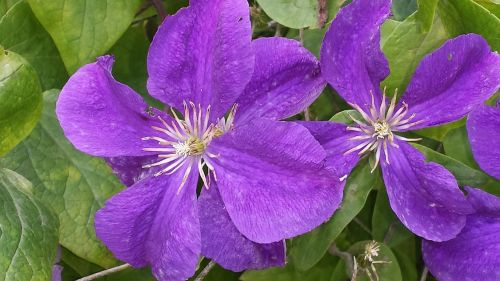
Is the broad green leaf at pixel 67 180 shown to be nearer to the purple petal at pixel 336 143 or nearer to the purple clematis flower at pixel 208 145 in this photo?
the purple clematis flower at pixel 208 145

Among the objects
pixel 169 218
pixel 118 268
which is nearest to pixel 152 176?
pixel 169 218

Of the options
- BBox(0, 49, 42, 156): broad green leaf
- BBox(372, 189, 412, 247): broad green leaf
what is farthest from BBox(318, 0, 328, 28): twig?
BBox(0, 49, 42, 156): broad green leaf

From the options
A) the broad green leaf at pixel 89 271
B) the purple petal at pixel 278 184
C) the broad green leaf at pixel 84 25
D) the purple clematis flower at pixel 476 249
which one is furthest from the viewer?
the broad green leaf at pixel 89 271

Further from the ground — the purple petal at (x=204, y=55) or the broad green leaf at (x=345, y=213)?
the purple petal at (x=204, y=55)

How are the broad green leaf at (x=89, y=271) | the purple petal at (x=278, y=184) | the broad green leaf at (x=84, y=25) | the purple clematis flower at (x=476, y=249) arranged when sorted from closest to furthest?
1. the purple petal at (x=278, y=184)
2. the purple clematis flower at (x=476, y=249)
3. the broad green leaf at (x=84, y=25)
4. the broad green leaf at (x=89, y=271)

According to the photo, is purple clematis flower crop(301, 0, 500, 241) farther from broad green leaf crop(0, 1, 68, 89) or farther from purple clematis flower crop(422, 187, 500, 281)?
broad green leaf crop(0, 1, 68, 89)

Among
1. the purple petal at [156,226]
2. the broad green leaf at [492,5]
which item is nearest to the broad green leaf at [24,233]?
the purple petal at [156,226]

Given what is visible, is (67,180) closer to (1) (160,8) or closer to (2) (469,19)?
(1) (160,8)
